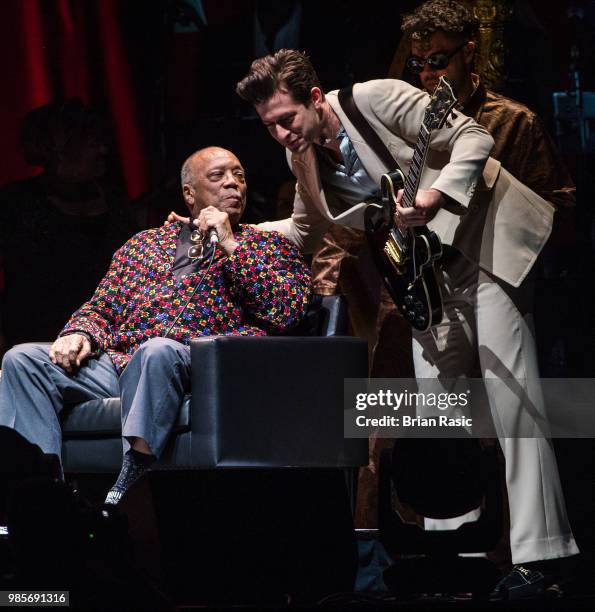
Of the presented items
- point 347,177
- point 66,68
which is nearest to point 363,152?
point 347,177

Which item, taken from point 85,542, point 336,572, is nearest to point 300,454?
point 336,572

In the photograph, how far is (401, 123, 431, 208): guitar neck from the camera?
118 inches

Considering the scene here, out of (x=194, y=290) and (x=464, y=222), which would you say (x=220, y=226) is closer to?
(x=194, y=290)

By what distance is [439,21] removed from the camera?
3541mm

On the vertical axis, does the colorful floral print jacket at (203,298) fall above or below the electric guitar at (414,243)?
below

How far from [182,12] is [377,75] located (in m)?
1.01

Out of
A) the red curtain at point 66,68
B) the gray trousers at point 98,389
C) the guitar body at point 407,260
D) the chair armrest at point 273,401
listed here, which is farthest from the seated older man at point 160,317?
the red curtain at point 66,68

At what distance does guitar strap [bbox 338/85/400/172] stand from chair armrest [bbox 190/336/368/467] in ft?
1.92

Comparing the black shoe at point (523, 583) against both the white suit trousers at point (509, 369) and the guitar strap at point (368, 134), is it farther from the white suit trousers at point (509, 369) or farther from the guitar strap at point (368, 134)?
the guitar strap at point (368, 134)

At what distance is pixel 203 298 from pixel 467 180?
1.12 m

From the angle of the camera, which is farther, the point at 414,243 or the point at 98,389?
the point at 98,389

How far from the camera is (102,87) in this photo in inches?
192

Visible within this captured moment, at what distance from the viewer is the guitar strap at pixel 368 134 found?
326cm

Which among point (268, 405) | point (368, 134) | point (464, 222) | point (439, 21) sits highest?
point (439, 21)
